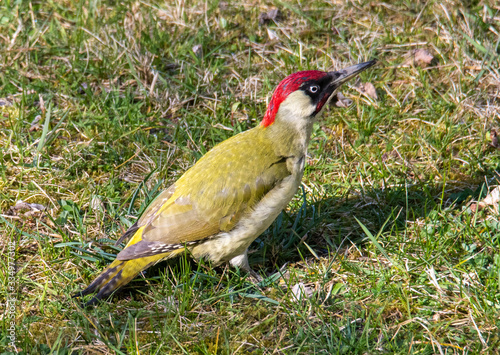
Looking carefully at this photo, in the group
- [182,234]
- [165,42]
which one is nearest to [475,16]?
[165,42]

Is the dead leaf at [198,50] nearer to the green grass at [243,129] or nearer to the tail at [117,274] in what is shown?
the green grass at [243,129]

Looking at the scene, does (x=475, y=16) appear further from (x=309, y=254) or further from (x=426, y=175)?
(x=309, y=254)

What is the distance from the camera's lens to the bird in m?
3.09

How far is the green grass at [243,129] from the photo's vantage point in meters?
2.90

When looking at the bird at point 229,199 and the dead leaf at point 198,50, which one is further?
the dead leaf at point 198,50

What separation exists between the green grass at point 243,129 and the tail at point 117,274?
0.08 meters

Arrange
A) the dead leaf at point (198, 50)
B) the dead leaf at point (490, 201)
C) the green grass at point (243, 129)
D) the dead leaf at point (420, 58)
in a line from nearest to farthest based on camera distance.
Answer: the green grass at point (243, 129) < the dead leaf at point (490, 201) < the dead leaf at point (420, 58) < the dead leaf at point (198, 50)

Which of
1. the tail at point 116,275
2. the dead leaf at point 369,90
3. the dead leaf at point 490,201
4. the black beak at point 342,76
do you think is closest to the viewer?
the tail at point 116,275

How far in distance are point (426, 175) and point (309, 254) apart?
1.08m

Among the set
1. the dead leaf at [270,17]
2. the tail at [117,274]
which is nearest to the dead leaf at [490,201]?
the tail at [117,274]

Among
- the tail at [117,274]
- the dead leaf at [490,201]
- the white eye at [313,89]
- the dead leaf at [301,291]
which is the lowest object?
the dead leaf at [490,201]

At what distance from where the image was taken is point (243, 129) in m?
4.35

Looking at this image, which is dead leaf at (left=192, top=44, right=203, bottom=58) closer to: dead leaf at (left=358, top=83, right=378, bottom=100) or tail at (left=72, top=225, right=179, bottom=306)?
dead leaf at (left=358, top=83, right=378, bottom=100)

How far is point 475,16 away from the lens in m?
4.80
